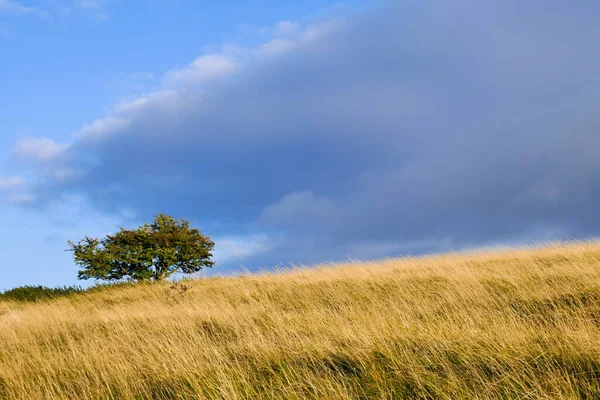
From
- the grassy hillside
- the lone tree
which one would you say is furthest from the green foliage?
the grassy hillside

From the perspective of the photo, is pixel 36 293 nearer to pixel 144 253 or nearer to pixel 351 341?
pixel 144 253

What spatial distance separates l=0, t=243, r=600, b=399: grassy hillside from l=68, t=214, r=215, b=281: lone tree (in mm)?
8096

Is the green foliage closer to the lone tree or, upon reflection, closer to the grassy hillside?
the lone tree

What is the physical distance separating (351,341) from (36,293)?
72.0ft

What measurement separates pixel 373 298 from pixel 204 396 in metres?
6.67

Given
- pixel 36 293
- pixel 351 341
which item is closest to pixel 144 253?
pixel 36 293

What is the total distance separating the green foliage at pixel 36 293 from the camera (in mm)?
23031

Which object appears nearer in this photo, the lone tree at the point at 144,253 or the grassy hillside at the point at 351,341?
the grassy hillside at the point at 351,341

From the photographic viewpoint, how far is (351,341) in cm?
691

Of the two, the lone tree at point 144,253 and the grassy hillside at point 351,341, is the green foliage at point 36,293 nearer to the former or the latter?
the lone tree at point 144,253

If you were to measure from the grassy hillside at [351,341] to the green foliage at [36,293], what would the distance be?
24.7 ft

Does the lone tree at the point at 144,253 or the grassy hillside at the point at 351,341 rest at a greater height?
the lone tree at the point at 144,253

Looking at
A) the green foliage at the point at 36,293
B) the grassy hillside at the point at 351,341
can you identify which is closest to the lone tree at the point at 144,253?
the green foliage at the point at 36,293

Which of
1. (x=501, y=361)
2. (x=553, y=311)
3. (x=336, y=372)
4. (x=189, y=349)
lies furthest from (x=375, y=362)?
(x=553, y=311)
